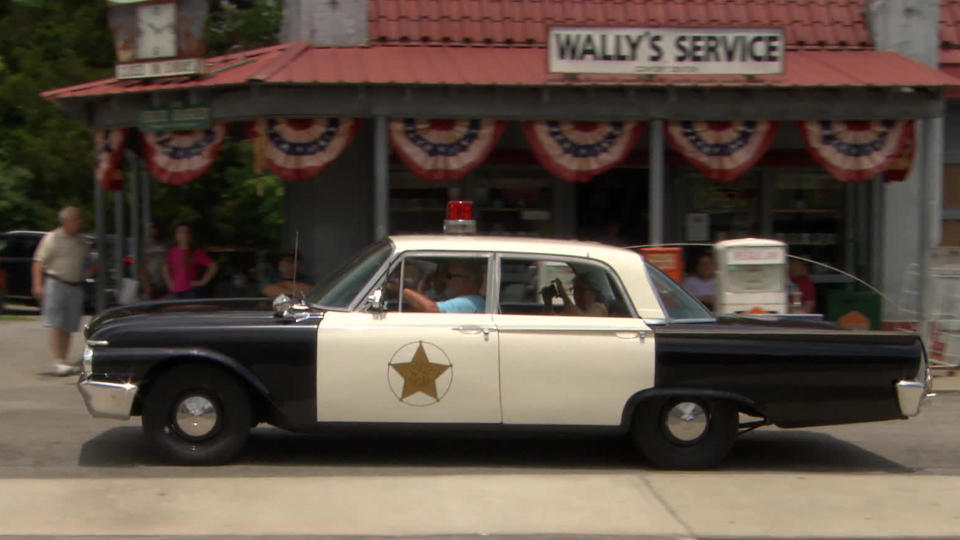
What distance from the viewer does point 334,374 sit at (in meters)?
6.77

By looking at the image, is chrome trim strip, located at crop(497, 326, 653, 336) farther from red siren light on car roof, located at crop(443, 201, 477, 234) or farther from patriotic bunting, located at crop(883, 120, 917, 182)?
patriotic bunting, located at crop(883, 120, 917, 182)

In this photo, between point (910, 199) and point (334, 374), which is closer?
point (334, 374)

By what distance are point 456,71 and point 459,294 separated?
4.86m

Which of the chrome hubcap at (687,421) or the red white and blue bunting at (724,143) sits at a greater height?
the red white and blue bunting at (724,143)

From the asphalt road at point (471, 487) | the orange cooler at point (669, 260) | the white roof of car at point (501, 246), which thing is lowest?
the asphalt road at point (471, 487)

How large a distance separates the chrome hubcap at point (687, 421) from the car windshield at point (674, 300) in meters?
0.58

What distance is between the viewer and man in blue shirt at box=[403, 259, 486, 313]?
22.9 ft

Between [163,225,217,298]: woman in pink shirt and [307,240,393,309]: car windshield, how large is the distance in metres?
4.68

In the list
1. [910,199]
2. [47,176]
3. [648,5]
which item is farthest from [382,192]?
[47,176]

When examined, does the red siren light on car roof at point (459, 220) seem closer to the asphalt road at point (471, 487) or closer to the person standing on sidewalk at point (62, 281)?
the asphalt road at point (471, 487)

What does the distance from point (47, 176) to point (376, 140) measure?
13186 millimetres

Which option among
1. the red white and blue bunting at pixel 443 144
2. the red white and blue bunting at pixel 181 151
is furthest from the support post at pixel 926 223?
the red white and blue bunting at pixel 181 151

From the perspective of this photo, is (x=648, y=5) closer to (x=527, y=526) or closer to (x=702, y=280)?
(x=702, y=280)

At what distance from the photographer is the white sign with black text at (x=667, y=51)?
10.9m
